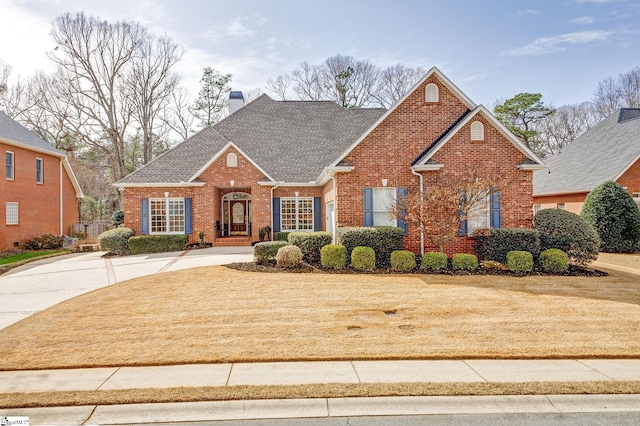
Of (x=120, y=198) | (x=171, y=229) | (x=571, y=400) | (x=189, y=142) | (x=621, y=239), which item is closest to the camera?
(x=571, y=400)

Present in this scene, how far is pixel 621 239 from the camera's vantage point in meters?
17.0

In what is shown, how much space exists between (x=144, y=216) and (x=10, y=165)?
28.0 ft

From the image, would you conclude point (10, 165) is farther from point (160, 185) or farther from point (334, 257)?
point (334, 257)

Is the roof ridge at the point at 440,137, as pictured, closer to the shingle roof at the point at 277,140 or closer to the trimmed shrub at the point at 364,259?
the trimmed shrub at the point at 364,259

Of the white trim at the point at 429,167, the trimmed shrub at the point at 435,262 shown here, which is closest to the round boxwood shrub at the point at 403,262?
the trimmed shrub at the point at 435,262

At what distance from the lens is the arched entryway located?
22.0 m

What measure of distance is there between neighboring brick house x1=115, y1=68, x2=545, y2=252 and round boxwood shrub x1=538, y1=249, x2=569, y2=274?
5.96 ft

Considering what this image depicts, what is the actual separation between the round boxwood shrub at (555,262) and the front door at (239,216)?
51.3ft

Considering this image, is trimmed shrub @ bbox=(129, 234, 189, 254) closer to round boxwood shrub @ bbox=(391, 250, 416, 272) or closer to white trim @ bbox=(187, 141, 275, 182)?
white trim @ bbox=(187, 141, 275, 182)

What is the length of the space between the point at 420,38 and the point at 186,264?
12.8m

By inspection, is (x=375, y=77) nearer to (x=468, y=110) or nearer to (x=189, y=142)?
(x=189, y=142)

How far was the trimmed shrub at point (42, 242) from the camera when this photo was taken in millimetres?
21011

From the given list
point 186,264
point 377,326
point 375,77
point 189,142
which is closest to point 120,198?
point 189,142

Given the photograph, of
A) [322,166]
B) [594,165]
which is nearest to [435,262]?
[322,166]
